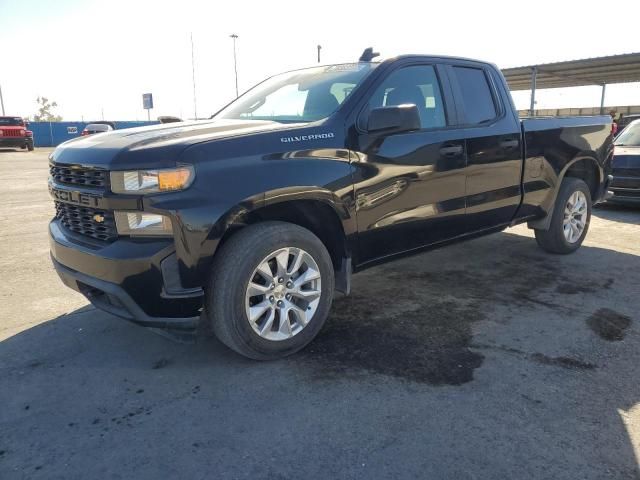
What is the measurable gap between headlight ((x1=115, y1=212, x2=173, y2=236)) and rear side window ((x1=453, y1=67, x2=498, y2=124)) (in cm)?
267

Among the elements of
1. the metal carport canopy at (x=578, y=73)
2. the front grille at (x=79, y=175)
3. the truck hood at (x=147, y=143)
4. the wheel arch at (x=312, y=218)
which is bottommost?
the wheel arch at (x=312, y=218)

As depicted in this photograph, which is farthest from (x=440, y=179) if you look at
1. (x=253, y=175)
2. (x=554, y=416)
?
(x=554, y=416)

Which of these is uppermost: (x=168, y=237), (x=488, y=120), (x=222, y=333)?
(x=488, y=120)

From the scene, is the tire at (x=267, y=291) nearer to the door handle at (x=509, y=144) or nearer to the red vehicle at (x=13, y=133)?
the door handle at (x=509, y=144)

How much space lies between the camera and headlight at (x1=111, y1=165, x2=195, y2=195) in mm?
2674

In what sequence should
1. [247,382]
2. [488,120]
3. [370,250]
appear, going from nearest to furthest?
[247,382] → [370,250] → [488,120]

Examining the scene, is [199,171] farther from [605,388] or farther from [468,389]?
[605,388]

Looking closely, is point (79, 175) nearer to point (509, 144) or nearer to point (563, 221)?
point (509, 144)

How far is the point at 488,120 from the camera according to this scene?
173 inches

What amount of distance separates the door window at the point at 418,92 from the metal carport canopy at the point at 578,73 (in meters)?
14.3

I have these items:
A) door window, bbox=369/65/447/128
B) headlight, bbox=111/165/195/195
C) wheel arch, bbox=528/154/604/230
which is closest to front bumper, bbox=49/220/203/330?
headlight, bbox=111/165/195/195

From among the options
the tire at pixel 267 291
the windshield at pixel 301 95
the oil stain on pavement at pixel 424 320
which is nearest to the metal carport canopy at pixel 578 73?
the oil stain on pavement at pixel 424 320

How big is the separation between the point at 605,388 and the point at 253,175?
226cm

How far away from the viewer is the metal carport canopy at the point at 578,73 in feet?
55.4
